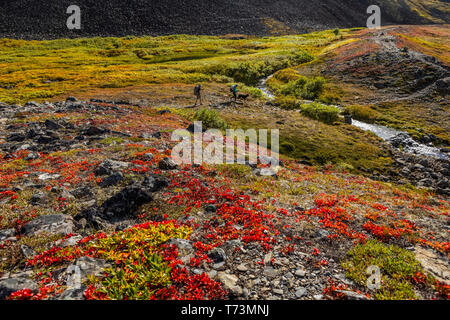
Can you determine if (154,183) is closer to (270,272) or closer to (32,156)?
(270,272)

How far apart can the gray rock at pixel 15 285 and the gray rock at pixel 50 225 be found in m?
2.67

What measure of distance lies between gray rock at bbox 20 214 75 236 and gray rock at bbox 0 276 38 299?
2670 millimetres

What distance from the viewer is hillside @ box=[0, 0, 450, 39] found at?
474 feet

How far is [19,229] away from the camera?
9664 mm

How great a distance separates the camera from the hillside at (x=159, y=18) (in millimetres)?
144625

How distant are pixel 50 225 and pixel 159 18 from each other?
19436 cm

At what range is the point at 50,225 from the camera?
389 inches

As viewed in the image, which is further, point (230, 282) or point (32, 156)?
point (32, 156)

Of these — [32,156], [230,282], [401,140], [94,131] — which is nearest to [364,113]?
[401,140]

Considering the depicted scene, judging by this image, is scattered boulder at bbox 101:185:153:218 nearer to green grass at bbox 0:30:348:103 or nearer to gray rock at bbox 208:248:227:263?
gray rock at bbox 208:248:227:263

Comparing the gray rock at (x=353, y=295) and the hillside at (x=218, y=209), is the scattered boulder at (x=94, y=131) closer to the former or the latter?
the hillside at (x=218, y=209)

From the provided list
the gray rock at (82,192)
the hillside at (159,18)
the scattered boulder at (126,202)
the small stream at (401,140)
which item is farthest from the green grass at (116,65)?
the scattered boulder at (126,202)

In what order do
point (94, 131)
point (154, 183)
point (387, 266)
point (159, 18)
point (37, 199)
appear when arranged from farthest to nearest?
point (159, 18) → point (94, 131) → point (154, 183) → point (37, 199) → point (387, 266)
